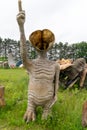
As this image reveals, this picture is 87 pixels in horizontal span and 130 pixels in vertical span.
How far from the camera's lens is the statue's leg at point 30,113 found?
6.07m

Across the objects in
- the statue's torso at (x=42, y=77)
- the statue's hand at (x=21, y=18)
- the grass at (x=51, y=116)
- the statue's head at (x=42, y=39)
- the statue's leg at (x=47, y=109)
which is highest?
the statue's hand at (x=21, y=18)

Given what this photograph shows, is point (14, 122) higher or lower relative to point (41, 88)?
lower

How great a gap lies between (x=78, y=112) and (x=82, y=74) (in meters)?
2.43

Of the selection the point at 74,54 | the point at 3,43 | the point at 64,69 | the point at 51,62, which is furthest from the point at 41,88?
the point at 3,43

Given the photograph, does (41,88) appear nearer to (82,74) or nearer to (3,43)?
(82,74)

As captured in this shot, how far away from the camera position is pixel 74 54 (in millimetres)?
39125

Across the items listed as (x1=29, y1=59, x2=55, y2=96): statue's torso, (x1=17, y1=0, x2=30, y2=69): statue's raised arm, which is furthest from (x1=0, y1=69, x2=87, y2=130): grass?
(x1=17, y1=0, x2=30, y2=69): statue's raised arm

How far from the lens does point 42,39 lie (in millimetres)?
6109

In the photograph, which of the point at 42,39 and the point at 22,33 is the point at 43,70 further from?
the point at 22,33

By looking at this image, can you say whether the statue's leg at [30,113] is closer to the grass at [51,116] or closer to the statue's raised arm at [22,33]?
the grass at [51,116]

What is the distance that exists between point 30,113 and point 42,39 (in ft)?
3.98

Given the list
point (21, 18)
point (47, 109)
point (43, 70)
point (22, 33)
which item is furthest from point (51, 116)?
point (21, 18)

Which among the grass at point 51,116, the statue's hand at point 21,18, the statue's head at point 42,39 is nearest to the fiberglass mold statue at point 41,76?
the statue's head at point 42,39

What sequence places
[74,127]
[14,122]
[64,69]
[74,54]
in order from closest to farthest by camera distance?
[74,127]
[14,122]
[64,69]
[74,54]
